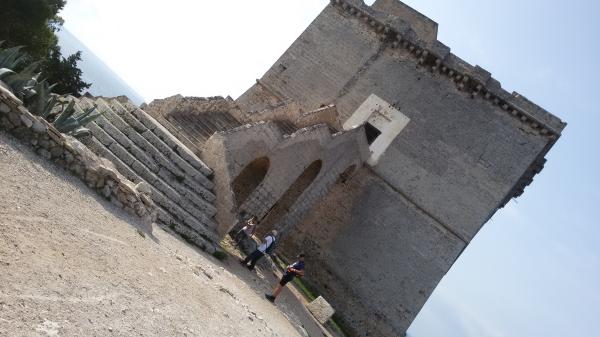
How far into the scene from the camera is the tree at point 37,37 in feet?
69.7

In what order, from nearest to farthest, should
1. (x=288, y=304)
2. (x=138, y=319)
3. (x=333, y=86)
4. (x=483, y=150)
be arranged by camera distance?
A: (x=138, y=319)
(x=288, y=304)
(x=483, y=150)
(x=333, y=86)

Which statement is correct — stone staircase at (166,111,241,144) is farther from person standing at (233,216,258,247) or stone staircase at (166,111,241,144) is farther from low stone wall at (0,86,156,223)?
low stone wall at (0,86,156,223)

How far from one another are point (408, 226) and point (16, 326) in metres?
16.7

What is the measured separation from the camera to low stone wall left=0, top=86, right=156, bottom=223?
26.6 ft

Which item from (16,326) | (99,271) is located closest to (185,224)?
(99,271)

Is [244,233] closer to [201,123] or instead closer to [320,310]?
[201,123]

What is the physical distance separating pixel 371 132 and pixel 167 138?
33.7 feet

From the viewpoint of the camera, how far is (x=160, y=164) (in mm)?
11711

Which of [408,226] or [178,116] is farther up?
[408,226]

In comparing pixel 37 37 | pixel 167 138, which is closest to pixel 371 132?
pixel 167 138

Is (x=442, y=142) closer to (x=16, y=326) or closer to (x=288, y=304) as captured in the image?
(x=288, y=304)

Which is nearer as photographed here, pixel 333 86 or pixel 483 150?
pixel 483 150

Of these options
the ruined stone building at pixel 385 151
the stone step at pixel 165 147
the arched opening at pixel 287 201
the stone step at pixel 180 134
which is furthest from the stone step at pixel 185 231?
the arched opening at pixel 287 201

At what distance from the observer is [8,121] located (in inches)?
319
